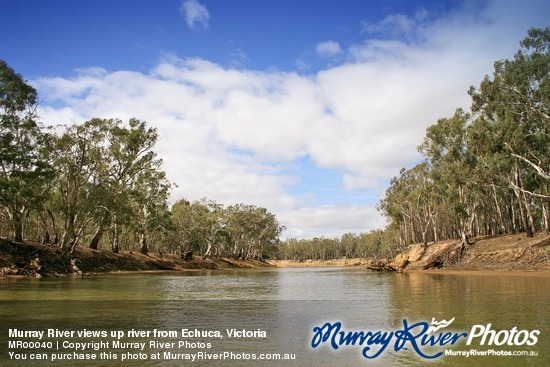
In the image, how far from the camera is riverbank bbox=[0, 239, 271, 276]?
35025 mm

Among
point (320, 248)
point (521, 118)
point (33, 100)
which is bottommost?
point (320, 248)

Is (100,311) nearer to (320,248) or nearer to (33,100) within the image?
(33,100)

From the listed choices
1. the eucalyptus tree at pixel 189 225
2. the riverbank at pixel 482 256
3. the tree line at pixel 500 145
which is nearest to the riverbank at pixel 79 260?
the eucalyptus tree at pixel 189 225

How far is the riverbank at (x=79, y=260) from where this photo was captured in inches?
1379

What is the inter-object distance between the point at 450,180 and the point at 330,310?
129 ft

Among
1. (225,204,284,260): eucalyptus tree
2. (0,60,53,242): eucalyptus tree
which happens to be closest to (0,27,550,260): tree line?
(0,60,53,242): eucalyptus tree

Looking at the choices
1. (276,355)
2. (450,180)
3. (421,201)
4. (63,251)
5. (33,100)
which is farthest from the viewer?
(421,201)

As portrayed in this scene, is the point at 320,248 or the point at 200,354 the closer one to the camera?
the point at 200,354

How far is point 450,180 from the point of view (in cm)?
4816

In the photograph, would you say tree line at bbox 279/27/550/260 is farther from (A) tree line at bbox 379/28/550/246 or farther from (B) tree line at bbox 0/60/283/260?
(B) tree line at bbox 0/60/283/260

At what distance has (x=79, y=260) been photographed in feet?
136

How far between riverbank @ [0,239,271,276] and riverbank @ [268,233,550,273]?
3335cm

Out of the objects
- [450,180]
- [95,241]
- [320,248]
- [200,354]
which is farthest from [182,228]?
[320,248]

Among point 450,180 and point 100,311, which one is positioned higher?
point 450,180
